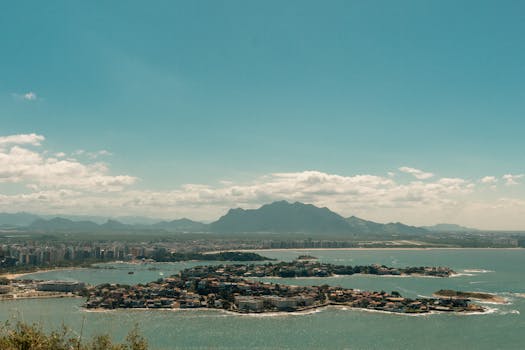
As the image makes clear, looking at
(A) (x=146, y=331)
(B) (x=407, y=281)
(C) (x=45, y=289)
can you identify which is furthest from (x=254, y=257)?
(A) (x=146, y=331)

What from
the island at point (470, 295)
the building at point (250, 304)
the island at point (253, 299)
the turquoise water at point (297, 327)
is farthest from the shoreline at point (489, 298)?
the building at point (250, 304)

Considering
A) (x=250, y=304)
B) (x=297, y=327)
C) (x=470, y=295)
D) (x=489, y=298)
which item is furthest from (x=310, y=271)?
(x=297, y=327)

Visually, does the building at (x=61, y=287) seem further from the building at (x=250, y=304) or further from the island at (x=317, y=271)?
the island at (x=317, y=271)

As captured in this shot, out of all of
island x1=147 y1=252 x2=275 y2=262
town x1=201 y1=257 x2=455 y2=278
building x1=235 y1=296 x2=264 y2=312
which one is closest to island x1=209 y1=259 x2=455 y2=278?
town x1=201 y1=257 x2=455 y2=278

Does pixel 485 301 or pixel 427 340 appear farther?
pixel 485 301

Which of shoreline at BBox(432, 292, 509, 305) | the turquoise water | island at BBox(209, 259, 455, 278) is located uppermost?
island at BBox(209, 259, 455, 278)

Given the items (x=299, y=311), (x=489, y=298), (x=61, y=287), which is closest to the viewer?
(x=299, y=311)

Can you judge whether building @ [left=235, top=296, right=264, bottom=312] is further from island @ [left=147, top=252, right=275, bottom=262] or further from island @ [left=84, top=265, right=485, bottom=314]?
island @ [left=147, top=252, right=275, bottom=262]

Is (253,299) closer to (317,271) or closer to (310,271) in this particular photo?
(310,271)

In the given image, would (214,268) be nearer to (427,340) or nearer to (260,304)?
(260,304)
